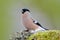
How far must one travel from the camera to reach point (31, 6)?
2.32 m

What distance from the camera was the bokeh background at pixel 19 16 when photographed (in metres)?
2.21

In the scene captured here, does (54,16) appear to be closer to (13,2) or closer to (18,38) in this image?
(13,2)

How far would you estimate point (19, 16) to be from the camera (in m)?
2.35

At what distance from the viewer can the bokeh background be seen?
7.25 feet

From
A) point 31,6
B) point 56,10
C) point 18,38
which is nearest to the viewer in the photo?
point 18,38

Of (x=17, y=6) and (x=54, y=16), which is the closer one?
(x=54, y=16)

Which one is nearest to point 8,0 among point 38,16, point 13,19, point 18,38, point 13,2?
point 13,2

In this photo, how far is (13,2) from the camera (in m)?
2.38

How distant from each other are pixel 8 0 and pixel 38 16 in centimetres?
43

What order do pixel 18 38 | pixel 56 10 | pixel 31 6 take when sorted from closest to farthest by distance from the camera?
pixel 18 38 → pixel 56 10 → pixel 31 6

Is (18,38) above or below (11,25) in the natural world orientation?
below

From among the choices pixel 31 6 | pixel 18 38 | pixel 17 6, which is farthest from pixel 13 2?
pixel 18 38

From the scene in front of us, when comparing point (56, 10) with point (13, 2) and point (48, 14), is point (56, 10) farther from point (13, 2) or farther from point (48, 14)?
point (13, 2)

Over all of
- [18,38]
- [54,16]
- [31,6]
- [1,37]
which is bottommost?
[18,38]
